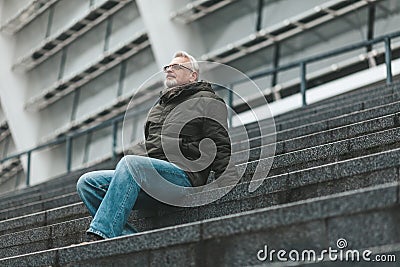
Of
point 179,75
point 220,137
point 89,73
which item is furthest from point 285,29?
point 220,137

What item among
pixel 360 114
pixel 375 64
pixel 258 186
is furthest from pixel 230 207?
pixel 375 64

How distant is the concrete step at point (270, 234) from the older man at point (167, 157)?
2.65 feet

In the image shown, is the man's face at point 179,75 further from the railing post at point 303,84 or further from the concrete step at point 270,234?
the railing post at point 303,84

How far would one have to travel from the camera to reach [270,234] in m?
4.05

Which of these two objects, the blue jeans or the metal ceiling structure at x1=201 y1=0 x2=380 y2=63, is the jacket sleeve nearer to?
the blue jeans

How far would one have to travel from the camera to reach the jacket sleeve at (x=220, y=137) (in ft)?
19.7

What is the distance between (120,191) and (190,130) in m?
0.80

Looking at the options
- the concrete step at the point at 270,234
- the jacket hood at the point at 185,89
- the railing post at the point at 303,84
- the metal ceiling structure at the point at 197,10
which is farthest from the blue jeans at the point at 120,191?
the metal ceiling structure at the point at 197,10

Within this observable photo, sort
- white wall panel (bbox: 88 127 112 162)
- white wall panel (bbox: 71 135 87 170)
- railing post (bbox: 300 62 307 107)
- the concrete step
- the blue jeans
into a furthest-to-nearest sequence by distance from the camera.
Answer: white wall panel (bbox: 71 135 87 170) → white wall panel (bbox: 88 127 112 162) → railing post (bbox: 300 62 307 107) → the blue jeans → the concrete step

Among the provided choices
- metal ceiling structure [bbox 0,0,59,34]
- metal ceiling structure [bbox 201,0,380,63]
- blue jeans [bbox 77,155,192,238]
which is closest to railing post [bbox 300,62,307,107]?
metal ceiling structure [bbox 201,0,380,63]

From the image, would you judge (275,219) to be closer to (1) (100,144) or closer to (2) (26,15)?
(1) (100,144)

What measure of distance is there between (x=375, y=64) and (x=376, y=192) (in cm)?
1251

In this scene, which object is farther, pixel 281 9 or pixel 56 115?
pixel 56 115

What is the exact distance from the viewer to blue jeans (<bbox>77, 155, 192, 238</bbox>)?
18.0ft
